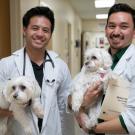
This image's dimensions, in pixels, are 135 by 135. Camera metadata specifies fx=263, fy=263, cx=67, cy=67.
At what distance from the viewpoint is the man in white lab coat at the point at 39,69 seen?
1.75 metres

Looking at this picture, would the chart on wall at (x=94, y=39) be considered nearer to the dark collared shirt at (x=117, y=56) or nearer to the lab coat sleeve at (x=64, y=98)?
the lab coat sleeve at (x=64, y=98)

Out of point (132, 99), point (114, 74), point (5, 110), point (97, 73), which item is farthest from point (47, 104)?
point (132, 99)

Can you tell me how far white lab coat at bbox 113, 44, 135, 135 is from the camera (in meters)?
1.32

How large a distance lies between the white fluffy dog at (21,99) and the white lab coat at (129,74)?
530 millimetres

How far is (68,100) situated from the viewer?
75.5 inches

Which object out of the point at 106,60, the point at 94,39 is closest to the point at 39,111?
the point at 106,60

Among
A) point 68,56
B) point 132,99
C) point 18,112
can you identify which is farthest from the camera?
point 68,56

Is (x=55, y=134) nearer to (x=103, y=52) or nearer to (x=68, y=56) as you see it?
(x=103, y=52)

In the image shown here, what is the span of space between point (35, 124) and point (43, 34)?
23.7 inches

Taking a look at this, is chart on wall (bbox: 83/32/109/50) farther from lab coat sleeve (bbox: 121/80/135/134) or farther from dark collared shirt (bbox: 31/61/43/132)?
lab coat sleeve (bbox: 121/80/135/134)

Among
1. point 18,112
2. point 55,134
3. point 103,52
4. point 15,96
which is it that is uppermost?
point 103,52

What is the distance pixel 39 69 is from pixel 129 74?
0.67m

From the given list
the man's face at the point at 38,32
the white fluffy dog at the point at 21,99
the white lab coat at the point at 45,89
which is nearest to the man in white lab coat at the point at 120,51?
the white lab coat at the point at 45,89

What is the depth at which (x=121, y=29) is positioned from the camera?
1.57m
